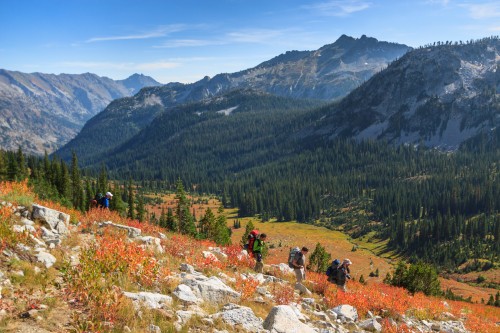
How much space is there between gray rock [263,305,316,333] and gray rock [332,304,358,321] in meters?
5.09

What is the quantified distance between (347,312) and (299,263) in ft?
14.7

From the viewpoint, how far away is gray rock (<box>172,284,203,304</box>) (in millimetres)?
11523

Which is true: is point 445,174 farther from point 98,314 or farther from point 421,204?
point 98,314

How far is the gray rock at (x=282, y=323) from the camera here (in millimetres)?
10914

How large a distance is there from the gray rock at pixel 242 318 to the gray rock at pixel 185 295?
96 centimetres

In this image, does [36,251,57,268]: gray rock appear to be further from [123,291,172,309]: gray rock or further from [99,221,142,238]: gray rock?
[99,221,142,238]: gray rock

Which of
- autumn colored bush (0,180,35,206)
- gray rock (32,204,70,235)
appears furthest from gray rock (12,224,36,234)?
autumn colored bush (0,180,35,206)

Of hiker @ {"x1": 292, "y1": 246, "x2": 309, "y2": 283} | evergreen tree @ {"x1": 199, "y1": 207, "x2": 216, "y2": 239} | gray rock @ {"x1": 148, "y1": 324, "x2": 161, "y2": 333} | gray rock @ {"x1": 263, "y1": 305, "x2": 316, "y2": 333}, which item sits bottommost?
evergreen tree @ {"x1": 199, "y1": 207, "x2": 216, "y2": 239}

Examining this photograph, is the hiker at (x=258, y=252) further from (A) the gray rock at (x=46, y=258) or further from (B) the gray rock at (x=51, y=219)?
(A) the gray rock at (x=46, y=258)

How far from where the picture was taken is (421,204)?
162 metres

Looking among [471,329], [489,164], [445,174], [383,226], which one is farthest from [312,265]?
[489,164]

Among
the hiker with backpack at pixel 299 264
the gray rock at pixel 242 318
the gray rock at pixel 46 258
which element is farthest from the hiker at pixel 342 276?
the gray rock at pixel 46 258

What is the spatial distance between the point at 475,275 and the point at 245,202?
369 ft

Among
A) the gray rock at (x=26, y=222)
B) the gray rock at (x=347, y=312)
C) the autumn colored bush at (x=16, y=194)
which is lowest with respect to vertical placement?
the gray rock at (x=347, y=312)
